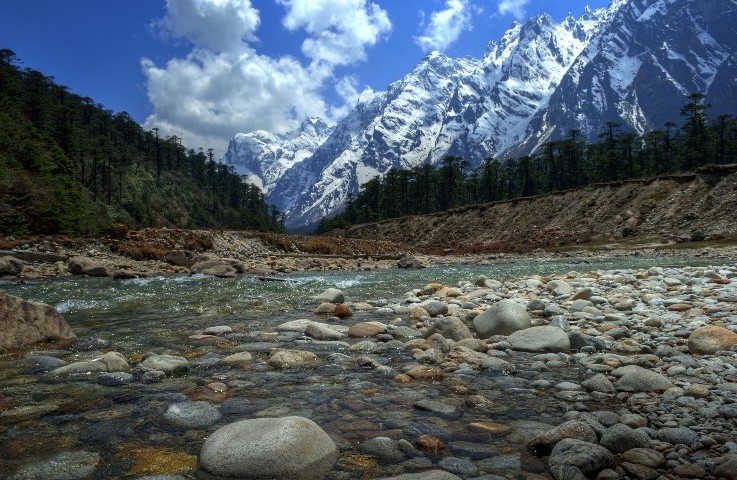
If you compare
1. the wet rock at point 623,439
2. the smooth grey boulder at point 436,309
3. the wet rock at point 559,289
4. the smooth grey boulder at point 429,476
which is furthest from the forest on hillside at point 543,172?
the smooth grey boulder at point 429,476

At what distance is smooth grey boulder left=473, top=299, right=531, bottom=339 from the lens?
772 centimetres

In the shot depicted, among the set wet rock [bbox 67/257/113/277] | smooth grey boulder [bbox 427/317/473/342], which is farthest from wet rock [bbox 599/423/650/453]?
wet rock [bbox 67/257/113/277]

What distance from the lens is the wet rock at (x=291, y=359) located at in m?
6.00

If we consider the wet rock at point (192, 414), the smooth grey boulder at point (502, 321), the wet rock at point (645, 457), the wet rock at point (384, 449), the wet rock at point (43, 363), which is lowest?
the wet rock at point (384, 449)

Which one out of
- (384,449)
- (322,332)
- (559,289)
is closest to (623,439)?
(384,449)

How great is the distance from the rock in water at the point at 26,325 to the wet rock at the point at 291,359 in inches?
149

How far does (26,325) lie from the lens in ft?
22.8

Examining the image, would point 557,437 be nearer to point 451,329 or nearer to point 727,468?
point 727,468

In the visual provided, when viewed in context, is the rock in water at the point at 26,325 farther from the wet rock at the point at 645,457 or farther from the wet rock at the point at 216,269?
the wet rock at the point at 216,269

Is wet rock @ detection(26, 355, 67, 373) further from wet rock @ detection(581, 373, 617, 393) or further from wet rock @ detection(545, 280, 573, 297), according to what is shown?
wet rock @ detection(545, 280, 573, 297)

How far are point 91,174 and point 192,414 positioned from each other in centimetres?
10267

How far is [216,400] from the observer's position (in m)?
A: 4.63

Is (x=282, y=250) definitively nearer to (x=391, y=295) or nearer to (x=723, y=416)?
(x=391, y=295)

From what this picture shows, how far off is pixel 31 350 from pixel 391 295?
9.94 m
